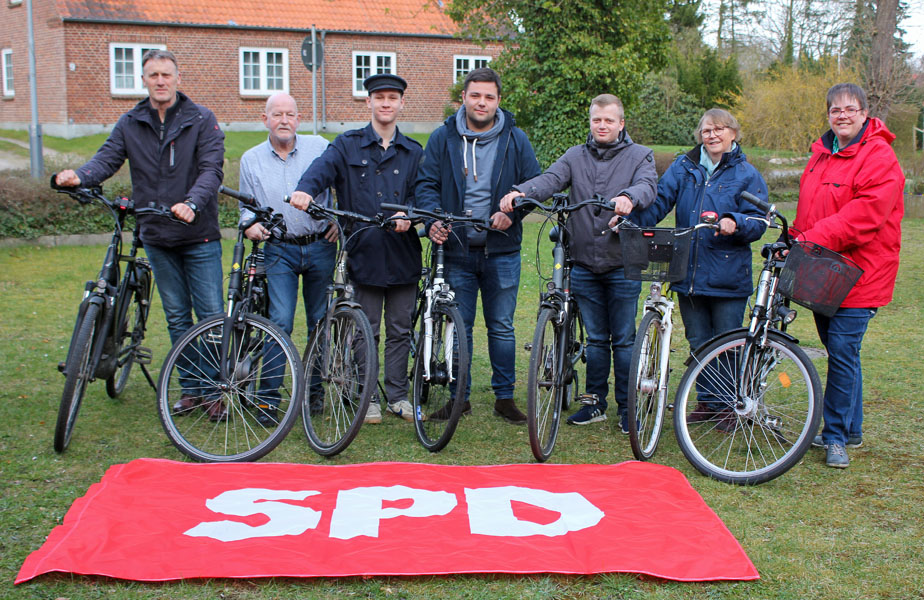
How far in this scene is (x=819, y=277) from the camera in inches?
185

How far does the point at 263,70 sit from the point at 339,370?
27.9 m

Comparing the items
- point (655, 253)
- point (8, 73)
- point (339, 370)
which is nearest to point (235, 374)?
point (339, 370)

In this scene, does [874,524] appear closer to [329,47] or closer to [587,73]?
[587,73]

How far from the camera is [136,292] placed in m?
5.64

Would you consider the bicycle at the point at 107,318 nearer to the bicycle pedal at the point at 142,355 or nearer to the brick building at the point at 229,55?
the bicycle pedal at the point at 142,355

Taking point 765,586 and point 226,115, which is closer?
point 765,586

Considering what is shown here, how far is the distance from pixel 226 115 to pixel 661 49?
1550 cm

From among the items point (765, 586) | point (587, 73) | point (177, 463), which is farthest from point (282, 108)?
point (587, 73)

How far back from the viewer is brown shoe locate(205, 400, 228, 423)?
516 cm

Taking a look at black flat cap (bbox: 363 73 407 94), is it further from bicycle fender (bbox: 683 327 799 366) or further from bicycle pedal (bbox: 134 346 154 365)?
bicycle fender (bbox: 683 327 799 366)

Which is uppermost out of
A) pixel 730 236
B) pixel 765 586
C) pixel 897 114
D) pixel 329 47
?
pixel 329 47

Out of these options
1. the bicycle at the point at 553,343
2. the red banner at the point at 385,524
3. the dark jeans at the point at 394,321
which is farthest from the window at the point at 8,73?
the bicycle at the point at 553,343

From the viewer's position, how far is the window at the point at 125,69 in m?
28.5

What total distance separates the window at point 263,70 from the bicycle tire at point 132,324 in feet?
85.2
